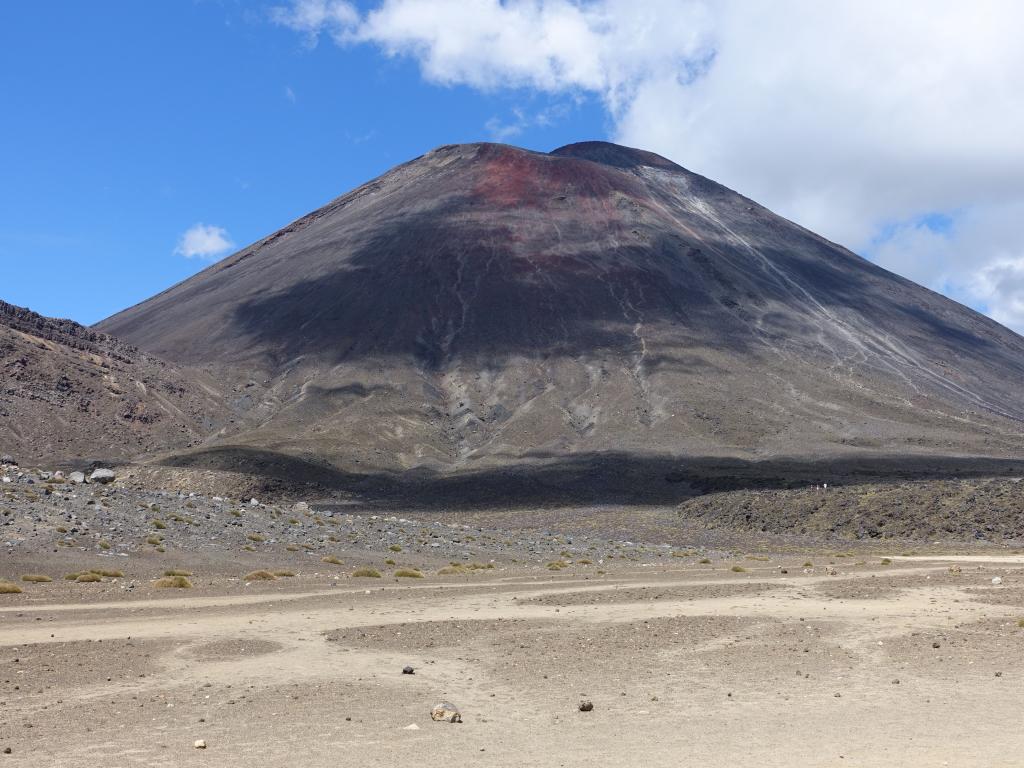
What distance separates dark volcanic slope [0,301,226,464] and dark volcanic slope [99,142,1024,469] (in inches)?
326

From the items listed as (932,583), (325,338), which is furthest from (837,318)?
(932,583)

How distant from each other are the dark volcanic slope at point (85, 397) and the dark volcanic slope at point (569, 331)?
8276 mm

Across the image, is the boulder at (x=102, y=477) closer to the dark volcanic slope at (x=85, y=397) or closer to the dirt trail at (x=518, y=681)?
the dark volcanic slope at (x=85, y=397)

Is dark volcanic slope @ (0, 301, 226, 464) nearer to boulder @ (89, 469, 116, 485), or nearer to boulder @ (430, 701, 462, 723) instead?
boulder @ (89, 469, 116, 485)

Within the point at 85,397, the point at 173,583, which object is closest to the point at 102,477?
the point at 173,583

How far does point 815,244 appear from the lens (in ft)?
593

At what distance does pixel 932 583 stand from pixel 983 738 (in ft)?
59.5

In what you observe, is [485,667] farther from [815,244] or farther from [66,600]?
[815,244]

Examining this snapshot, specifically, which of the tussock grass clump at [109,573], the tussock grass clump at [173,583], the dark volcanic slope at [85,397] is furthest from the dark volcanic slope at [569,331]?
the tussock grass clump at [173,583]

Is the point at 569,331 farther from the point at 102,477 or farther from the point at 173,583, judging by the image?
the point at 173,583

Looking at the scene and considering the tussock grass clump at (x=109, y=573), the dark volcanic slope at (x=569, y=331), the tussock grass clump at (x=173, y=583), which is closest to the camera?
the tussock grass clump at (x=173, y=583)

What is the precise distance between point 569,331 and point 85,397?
61.4 meters

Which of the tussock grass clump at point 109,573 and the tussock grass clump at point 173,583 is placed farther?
the tussock grass clump at point 109,573

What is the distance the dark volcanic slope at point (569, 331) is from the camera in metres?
107
